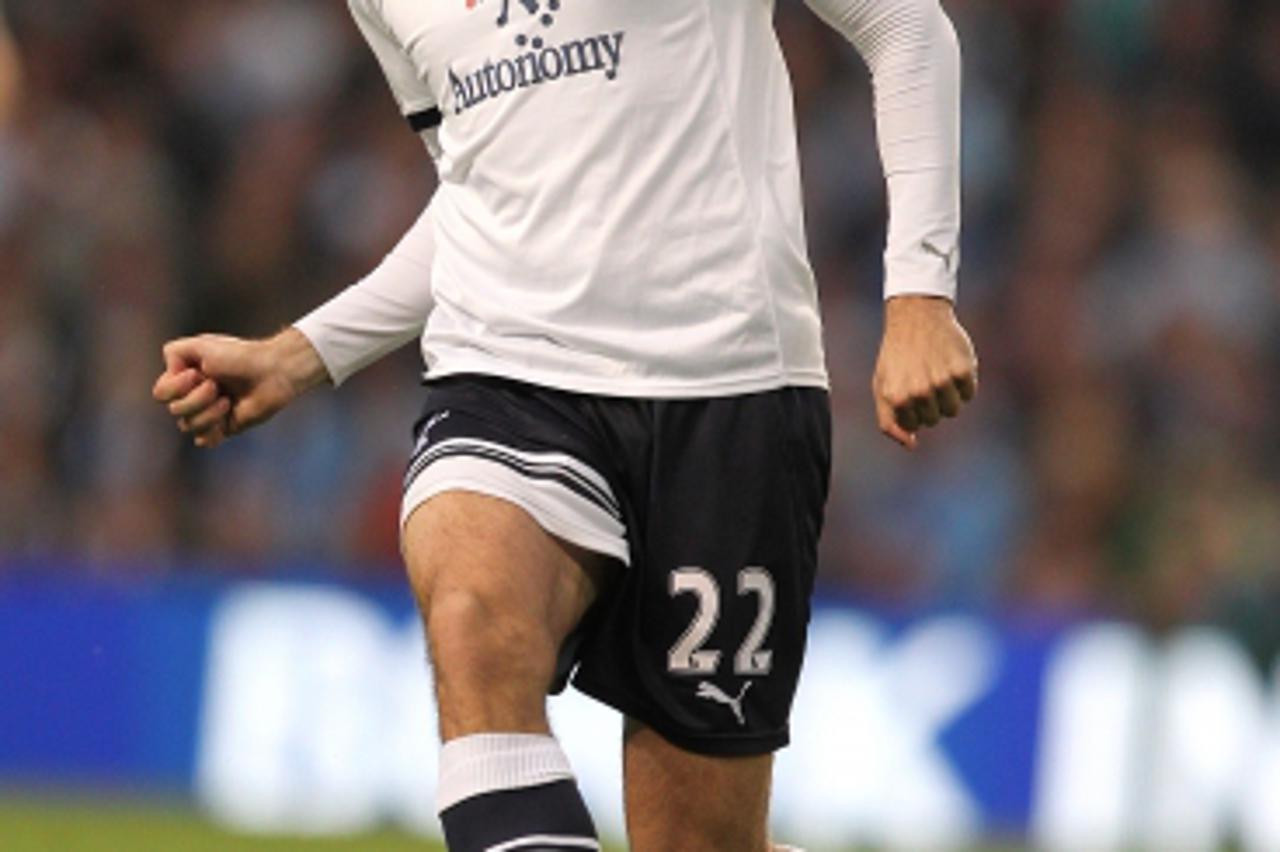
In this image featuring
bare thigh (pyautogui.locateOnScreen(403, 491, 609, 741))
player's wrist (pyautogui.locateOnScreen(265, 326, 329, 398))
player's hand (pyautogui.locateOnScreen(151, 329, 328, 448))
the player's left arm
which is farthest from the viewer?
player's wrist (pyautogui.locateOnScreen(265, 326, 329, 398))

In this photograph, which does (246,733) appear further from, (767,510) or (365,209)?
(767,510)

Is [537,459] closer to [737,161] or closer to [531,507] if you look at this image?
[531,507]

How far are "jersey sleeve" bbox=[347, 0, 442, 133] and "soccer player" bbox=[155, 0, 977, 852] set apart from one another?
0.54 ft

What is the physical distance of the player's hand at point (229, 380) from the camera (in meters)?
4.82

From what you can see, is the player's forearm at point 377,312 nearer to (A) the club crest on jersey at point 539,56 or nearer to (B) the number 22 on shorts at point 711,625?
(A) the club crest on jersey at point 539,56

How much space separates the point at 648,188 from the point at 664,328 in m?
0.22

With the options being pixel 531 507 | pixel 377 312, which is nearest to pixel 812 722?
pixel 377 312

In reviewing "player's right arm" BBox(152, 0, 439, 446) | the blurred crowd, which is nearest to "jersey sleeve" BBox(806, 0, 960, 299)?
"player's right arm" BBox(152, 0, 439, 446)

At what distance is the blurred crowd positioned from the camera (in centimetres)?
1138

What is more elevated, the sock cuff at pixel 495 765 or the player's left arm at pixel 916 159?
the player's left arm at pixel 916 159

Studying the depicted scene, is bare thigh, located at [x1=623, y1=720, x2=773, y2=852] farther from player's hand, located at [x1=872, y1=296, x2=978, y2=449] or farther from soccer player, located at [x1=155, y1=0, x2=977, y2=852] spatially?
player's hand, located at [x1=872, y1=296, x2=978, y2=449]

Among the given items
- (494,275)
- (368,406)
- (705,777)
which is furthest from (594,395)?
(368,406)

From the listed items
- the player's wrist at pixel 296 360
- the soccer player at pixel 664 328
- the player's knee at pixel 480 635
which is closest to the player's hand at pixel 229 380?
the player's wrist at pixel 296 360

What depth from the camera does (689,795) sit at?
15.4ft
